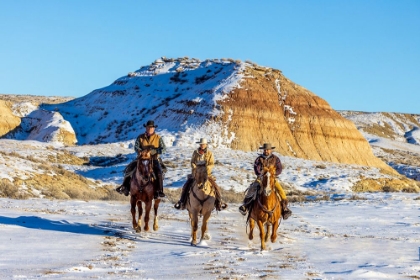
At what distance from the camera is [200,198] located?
46.1 feet

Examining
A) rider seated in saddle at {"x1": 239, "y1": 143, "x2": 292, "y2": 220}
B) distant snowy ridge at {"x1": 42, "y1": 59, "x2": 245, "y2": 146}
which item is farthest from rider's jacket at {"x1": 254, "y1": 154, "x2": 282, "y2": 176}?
distant snowy ridge at {"x1": 42, "y1": 59, "x2": 245, "y2": 146}

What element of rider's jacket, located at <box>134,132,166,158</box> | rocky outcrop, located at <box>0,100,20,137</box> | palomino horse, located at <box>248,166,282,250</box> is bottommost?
palomino horse, located at <box>248,166,282,250</box>

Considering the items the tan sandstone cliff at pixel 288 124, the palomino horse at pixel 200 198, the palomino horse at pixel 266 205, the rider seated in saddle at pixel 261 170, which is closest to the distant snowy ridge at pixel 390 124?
the tan sandstone cliff at pixel 288 124

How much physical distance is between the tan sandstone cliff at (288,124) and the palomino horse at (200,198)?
52583 millimetres

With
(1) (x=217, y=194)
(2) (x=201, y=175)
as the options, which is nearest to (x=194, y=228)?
(1) (x=217, y=194)

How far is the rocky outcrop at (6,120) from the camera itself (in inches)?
2928

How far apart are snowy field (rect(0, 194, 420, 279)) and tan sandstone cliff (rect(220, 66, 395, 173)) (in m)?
47.2

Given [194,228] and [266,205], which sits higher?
[266,205]

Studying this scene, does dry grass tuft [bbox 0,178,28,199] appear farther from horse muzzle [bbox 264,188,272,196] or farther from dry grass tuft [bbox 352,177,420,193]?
dry grass tuft [bbox 352,177,420,193]

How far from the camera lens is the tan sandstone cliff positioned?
69.3 meters

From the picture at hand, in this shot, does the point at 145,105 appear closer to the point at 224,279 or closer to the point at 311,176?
the point at 311,176

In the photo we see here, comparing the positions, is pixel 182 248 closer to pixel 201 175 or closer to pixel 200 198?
pixel 200 198

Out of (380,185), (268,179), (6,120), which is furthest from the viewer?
(6,120)

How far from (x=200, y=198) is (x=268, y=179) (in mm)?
2134
